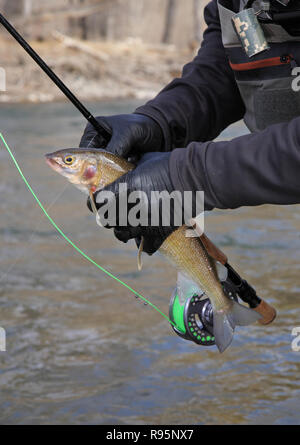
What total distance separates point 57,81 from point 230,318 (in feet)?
3.10

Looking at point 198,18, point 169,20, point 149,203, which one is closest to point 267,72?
point 149,203

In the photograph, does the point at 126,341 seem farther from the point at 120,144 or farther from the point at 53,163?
the point at 53,163

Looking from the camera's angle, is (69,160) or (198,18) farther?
(198,18)

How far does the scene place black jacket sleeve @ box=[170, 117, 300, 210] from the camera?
78.4 inches

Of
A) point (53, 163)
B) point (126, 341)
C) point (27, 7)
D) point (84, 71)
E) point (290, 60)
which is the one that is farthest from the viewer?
point (27, 7)

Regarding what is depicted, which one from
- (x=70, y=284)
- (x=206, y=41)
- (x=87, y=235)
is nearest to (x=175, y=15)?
(x=87, y=235)

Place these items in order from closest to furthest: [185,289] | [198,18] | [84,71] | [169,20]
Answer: [185,289]
[84,71]
[198,18]
[169,20]

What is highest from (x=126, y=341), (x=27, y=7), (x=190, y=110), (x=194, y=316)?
(x=27, y=7)

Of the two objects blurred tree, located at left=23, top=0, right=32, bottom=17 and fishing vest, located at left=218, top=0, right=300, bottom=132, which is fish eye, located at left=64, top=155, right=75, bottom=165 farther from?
blurred tree, located at left=23, top=0, right=32, bottom=17

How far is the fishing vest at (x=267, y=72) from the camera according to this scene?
2.39 meters

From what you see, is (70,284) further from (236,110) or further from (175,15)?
(175,15)

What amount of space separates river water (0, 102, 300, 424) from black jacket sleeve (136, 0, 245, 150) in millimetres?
1012

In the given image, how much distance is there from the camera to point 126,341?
11.8 ft

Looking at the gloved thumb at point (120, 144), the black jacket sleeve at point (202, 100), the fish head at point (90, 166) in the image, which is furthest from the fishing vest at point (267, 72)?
the fish head at point (90, 166)
